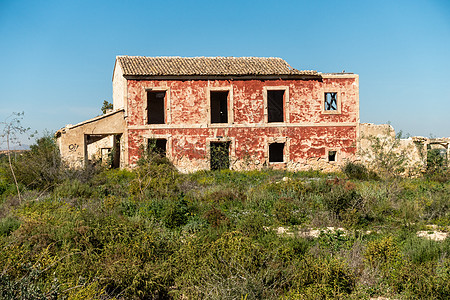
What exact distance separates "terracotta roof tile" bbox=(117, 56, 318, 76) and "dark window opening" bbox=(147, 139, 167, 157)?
346 cm

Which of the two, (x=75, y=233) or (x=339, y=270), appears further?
(x=75, y=233)

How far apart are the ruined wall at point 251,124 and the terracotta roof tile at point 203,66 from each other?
1.56ft

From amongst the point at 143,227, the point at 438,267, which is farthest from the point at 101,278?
the point at 438,267

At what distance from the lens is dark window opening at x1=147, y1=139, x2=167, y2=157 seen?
19.7 meters

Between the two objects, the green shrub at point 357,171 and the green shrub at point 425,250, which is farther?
the green shrub at point 357,171

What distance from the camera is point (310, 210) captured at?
10273mm

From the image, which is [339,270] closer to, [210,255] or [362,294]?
[362,294]

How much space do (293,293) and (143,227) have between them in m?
3.39

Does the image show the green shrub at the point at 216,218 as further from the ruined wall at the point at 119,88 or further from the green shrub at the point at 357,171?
the ruined wall at the point at 119,88

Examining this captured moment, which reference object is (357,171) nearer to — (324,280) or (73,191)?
(73,191)

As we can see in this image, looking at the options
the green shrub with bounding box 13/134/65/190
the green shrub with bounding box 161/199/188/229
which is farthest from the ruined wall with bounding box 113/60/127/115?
the green shrub with bounding box 161/199/188/229

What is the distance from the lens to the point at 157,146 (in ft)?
70.3

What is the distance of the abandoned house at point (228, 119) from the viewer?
66.3 feet

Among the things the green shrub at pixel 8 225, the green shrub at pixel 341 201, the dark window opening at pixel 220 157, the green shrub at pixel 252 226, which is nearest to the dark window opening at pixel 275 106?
the dark window opening at pixel 220 157
